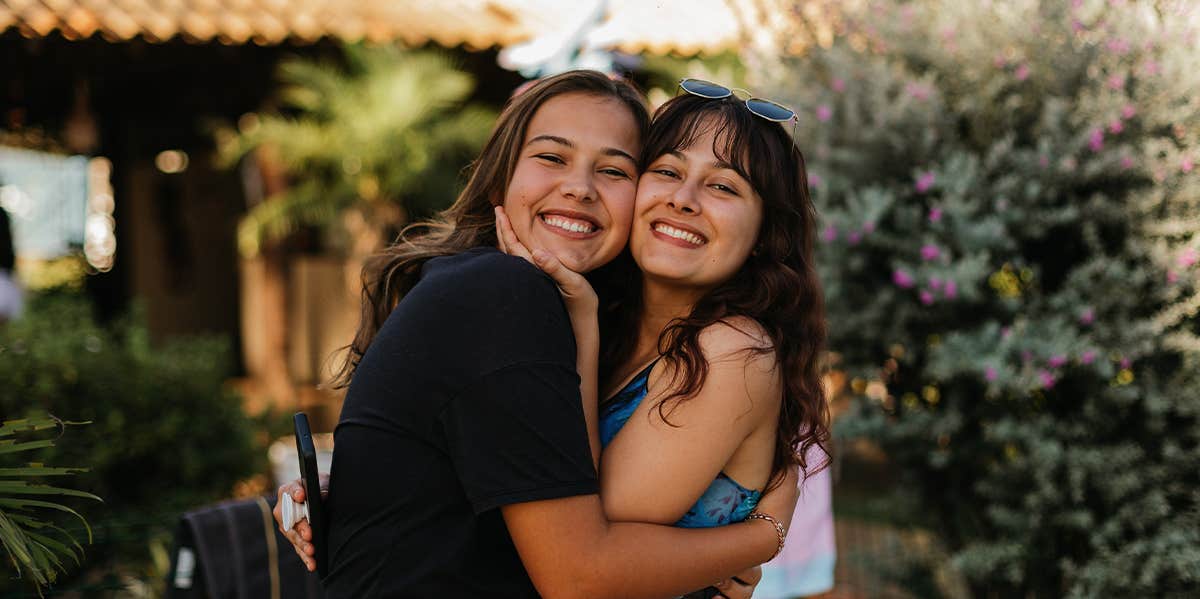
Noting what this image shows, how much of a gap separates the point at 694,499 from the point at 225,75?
25.4 ft

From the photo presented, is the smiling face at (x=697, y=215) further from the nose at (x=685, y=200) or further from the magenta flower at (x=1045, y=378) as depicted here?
the magenta flower at (x=1045, y=378)

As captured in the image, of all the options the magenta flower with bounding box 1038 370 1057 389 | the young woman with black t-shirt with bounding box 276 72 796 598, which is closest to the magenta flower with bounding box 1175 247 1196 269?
the magenta flower with bounding box 1038 370 1057 389

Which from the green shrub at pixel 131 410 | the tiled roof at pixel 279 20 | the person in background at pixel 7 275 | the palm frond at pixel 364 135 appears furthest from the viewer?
the palm frond at pixel 364 135

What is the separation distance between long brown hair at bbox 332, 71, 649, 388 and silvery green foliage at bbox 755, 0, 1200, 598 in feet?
6.01

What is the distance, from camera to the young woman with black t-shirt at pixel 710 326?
187 cm

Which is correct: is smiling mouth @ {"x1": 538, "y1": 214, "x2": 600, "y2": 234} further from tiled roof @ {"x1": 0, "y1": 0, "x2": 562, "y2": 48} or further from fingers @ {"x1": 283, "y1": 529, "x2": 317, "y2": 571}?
tiled roof @ {"x1": 0, "y1": 0, "x2": 562, "y2": 48}

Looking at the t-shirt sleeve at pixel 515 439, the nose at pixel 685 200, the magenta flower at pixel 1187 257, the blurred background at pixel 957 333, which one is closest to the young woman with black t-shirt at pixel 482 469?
the t-shirt sleeve at pixel 515 439

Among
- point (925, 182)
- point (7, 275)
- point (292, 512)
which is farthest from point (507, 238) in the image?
point (7, 275)

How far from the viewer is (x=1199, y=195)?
3475 mm

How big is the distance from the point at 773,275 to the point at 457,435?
0.84 meters

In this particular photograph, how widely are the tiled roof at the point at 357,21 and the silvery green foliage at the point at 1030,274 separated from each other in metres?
2.47

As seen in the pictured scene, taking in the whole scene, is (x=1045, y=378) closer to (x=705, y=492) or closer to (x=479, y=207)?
(x=705, y=492)

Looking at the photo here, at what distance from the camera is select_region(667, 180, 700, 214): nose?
2084 mm

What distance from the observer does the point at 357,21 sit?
24.7 ft
